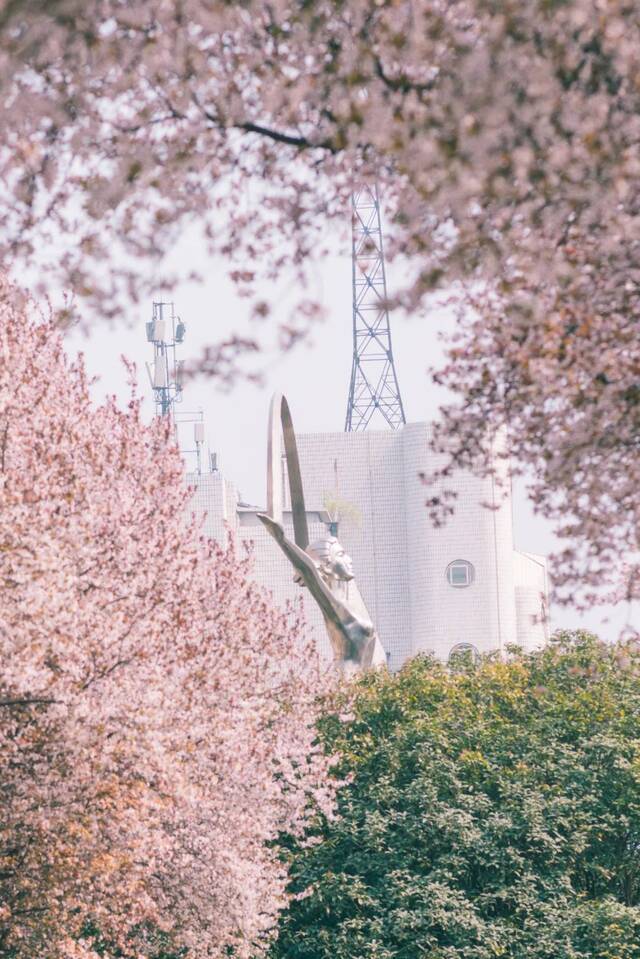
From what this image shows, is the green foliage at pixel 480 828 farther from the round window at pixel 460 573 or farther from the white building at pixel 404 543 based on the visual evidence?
the round window at pixel 460 573

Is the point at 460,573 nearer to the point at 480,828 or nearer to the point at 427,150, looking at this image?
the point at 480,828

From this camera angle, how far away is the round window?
9194 cm

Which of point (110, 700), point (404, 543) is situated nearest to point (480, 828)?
point (110, 700)

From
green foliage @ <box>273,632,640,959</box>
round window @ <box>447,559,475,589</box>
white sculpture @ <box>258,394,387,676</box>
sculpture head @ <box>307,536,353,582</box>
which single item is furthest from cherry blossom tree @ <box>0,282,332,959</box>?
round window @ <box>447,559,475,589</box>

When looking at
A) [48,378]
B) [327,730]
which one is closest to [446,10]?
[48,378]

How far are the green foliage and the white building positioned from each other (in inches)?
2131

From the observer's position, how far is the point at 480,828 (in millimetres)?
32906

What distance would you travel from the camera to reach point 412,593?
308 feet

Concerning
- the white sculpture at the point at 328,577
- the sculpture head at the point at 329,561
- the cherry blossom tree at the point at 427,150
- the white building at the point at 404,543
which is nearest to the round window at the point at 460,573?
the white building at the point at 404,543

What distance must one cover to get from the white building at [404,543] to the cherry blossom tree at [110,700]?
62565 millimetres

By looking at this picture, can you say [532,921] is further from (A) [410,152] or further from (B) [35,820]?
(A) [410,152]

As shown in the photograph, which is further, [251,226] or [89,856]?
[89,856]

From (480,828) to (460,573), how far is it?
59548 mm

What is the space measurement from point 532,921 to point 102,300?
25641mm
